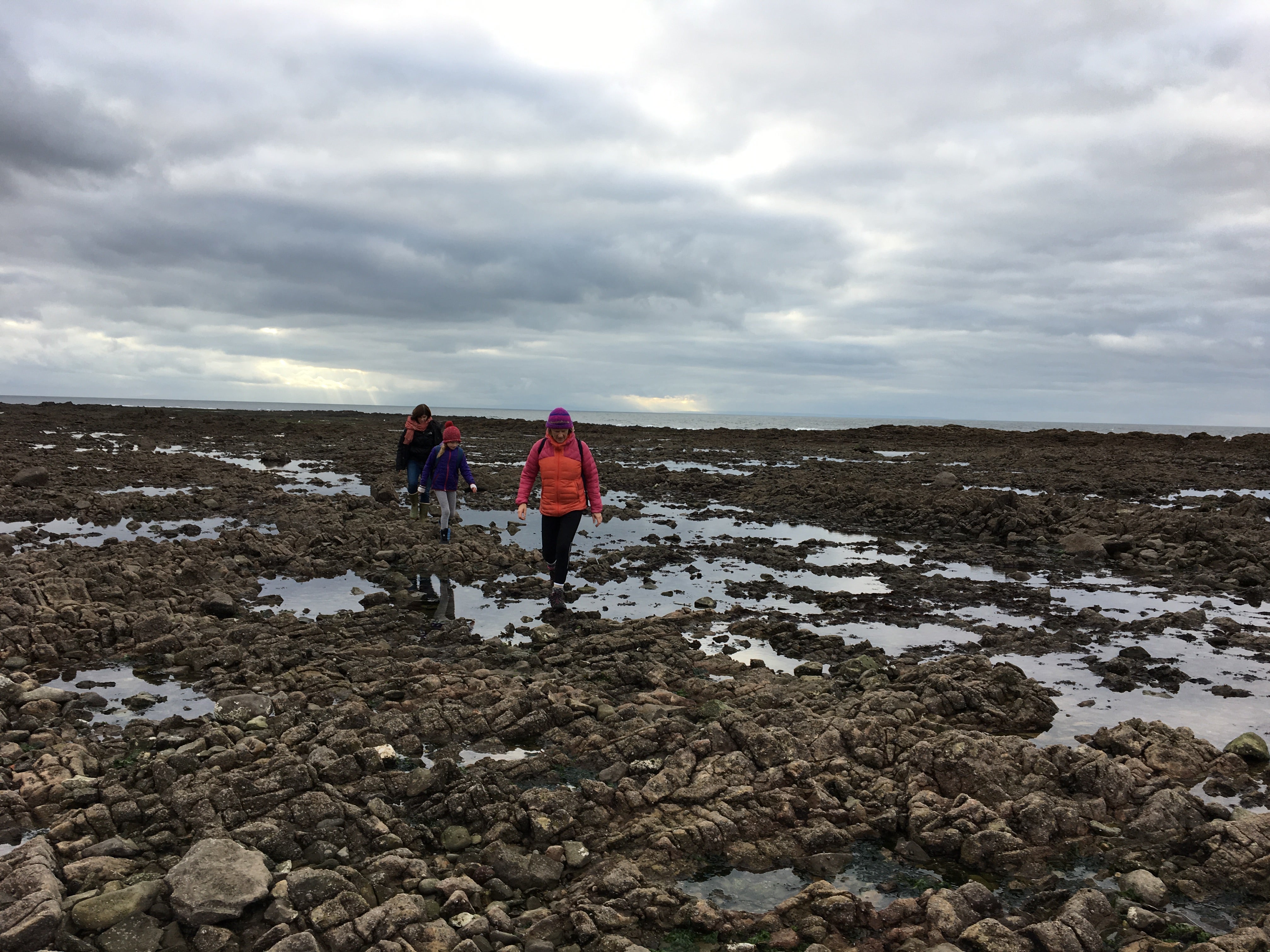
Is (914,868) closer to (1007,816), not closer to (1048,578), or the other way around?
(1007,816)

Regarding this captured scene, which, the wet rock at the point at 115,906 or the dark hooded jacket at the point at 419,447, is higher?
the dark hooded jacket at the point at 419,447

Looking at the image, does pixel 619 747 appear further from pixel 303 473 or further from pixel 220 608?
pixel 303 473

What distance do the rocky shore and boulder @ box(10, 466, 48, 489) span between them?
740 cm

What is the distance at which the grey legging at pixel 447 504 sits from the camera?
15805 millimetres

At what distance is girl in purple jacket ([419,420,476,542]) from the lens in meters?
15.7

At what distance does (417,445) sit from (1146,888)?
1536 centimetres

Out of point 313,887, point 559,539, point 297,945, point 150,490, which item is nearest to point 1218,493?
point 559,539

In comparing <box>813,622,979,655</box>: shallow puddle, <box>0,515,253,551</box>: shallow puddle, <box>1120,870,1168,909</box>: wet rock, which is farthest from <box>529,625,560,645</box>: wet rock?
<box>0,515,253,551</box>: shallow puddle

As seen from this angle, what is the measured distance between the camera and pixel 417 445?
17.2m

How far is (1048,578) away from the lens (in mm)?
14734

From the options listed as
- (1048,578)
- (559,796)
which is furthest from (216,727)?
(1048,578)

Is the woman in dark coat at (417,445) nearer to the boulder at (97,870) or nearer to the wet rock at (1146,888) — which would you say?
the boulder at (97,870)

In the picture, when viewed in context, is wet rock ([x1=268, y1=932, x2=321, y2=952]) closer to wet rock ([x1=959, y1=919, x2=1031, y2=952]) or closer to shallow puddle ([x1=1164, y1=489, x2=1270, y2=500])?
wet rock ([x1=959, y1=919, x2=1031, y2=952])

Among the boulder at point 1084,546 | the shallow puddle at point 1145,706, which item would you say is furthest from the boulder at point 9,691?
the boulder at point 1084,546
